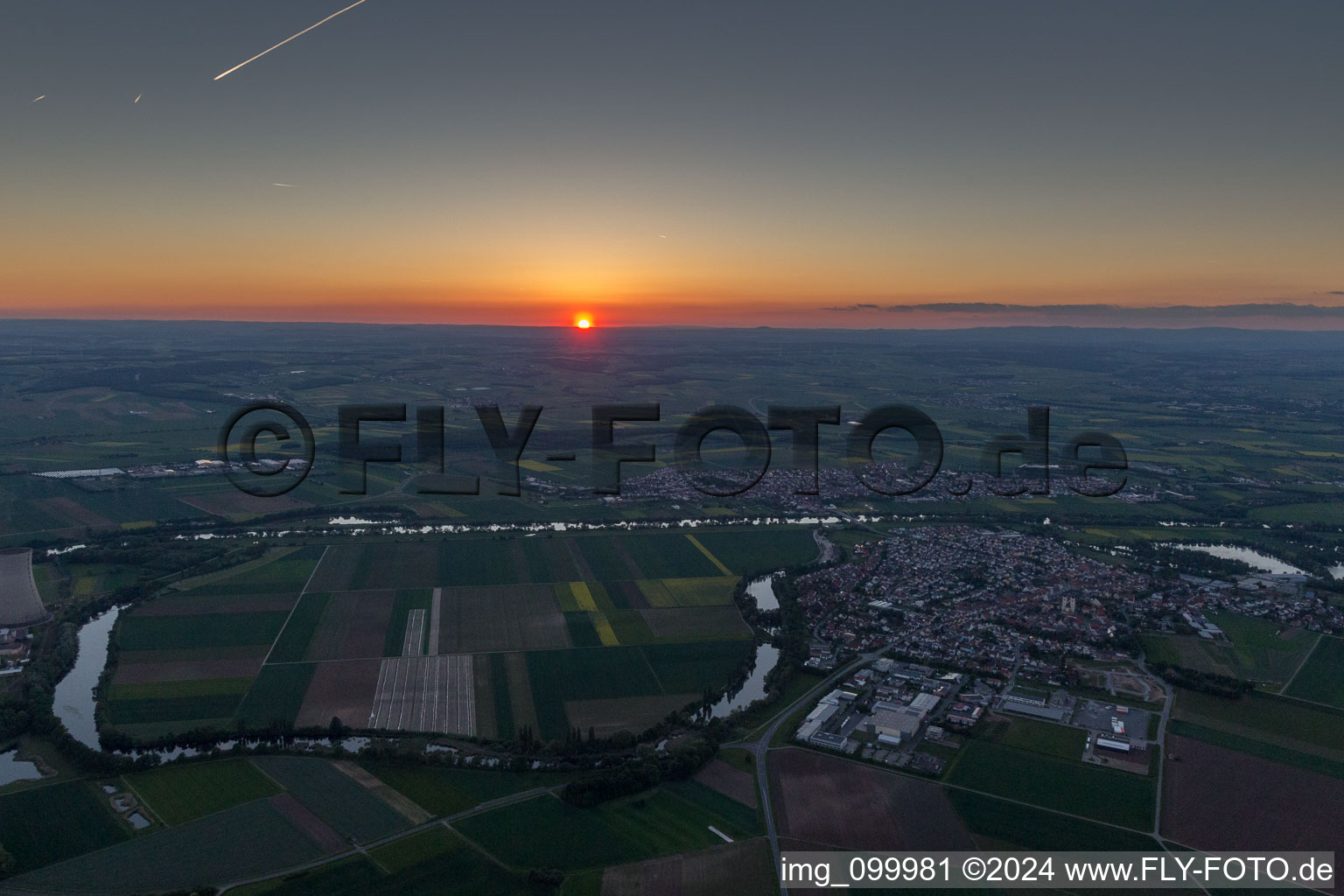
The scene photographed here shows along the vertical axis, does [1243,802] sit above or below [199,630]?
below

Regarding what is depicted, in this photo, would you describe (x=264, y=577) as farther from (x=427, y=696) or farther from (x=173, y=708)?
(x=427, y=696)

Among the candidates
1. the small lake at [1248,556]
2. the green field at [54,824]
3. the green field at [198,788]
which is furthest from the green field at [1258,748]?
the green field at [54,824]

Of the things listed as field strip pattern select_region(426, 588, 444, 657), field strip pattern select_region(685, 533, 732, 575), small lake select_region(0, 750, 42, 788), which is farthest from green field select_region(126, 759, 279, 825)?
field strip pattern select_region(685, 533, 732, 575)

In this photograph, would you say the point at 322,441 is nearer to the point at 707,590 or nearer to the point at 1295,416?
the point at 707,590

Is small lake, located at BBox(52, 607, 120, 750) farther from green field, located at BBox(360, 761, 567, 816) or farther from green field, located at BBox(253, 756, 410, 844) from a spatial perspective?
green field, located at BBox(360, 761, 567, 816)

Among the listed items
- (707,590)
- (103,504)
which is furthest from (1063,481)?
(103,504)

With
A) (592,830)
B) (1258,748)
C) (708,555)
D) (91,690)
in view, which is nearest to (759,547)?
(708,555)

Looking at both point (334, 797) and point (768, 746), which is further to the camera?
point (768, 746)

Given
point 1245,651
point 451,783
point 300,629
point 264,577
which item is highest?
point 264,577

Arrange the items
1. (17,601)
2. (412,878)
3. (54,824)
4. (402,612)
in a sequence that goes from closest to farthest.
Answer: (412,878)
(54,824)
(17,601)
(402,612)
